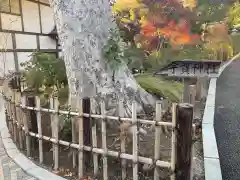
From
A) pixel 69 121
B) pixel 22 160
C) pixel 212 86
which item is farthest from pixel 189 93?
pixel 212 86

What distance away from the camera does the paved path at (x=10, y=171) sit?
2818 millimetres

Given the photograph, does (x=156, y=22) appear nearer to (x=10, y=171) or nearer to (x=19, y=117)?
(x=19, y=117)

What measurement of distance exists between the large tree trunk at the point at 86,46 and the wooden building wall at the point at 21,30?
5.50 meters

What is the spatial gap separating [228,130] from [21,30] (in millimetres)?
7691

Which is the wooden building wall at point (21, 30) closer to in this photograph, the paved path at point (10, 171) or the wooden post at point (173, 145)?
the paved path at point (10, 171)

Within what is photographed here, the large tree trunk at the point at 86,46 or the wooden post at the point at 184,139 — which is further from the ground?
the large tree trunk at the point at 86,46

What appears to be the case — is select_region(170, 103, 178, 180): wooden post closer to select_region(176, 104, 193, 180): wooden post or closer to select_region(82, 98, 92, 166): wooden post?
select_region(176, 104, 193, 180): wooden post

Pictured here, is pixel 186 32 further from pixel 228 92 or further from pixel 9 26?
pixel 9 26

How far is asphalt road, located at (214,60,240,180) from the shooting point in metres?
3.01

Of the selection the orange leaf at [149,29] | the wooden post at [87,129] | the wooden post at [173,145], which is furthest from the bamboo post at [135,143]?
the orange leaf at [149,29]

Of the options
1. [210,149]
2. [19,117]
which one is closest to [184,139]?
[210,149]

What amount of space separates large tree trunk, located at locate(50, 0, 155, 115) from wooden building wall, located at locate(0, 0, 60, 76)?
18.0 feet

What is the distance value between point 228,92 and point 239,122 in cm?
313

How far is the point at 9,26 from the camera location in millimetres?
8273
